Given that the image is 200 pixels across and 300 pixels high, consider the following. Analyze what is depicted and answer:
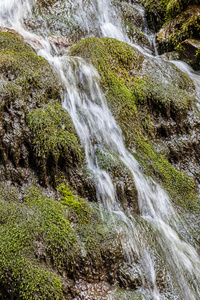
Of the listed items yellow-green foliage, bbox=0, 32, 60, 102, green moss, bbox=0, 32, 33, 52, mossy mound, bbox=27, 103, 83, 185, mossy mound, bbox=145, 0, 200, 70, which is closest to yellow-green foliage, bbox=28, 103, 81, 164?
mossy mound, bbox=27, 103, 83, 185

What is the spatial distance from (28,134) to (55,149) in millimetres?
386

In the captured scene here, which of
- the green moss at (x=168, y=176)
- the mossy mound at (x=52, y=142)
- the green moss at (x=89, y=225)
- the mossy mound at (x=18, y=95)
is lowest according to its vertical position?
the green moss at (x=168, y=176)

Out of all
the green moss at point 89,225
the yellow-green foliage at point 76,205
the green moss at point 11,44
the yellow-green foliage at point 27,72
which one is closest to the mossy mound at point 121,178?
the green moss at point 89,225

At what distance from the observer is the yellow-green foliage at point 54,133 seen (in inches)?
153

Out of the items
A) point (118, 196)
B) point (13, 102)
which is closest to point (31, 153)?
point (13, 102)

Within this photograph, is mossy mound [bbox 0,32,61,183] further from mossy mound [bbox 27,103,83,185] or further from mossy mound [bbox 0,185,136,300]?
mossy mound [bbox 0,185,136,300]

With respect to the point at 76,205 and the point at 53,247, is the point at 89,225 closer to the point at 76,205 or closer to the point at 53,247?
the point at 76,205

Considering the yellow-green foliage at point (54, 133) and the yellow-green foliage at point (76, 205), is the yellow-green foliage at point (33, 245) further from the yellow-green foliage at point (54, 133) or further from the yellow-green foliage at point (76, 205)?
the yellow-green foliage at point (54, 133)

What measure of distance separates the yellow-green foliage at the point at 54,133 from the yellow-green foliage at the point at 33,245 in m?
0.65

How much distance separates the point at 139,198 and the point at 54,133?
61.1 inches

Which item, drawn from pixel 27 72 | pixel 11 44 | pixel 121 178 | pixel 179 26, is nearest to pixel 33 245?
pixel 121 178

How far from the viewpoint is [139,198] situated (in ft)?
14.9

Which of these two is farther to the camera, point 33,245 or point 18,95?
point 18,95

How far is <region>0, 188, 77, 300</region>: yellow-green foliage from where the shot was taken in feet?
8.80
